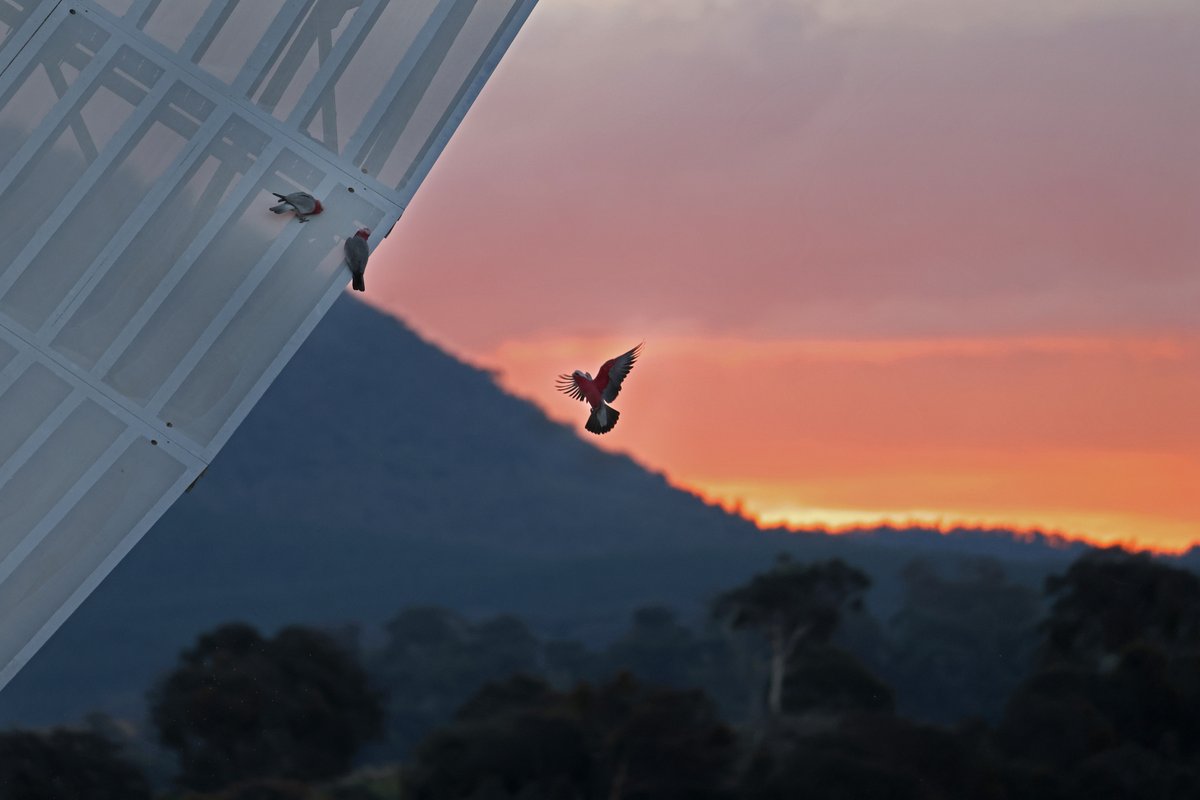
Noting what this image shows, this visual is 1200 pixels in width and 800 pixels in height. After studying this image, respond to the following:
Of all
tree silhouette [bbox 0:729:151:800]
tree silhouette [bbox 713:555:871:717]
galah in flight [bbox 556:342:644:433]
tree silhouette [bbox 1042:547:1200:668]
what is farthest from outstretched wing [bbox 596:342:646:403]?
tree silhouette [bbox 713:555:871:717]

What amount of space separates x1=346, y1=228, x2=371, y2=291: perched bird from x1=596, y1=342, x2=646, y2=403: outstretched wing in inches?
76.1

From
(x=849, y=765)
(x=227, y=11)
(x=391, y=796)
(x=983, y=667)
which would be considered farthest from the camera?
(x=983, y=667)

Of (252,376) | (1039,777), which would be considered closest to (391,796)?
(1039,777)

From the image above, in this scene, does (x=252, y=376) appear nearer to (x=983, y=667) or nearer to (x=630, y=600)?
(x=983, y=667)

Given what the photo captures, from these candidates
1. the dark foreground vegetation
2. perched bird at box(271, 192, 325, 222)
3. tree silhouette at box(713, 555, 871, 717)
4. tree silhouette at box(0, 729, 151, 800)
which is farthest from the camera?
tree silhouette at box(713, 555, 871, 717)

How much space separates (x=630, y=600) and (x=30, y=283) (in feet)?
518

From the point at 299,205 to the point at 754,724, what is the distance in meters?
48.3

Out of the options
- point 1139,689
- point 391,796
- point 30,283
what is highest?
point 1139,689

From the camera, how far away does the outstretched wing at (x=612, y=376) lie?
42.9ft

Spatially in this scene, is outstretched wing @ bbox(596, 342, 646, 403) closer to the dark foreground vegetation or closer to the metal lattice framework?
the metal lattice framework

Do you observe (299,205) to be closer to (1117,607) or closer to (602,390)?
(602,390)

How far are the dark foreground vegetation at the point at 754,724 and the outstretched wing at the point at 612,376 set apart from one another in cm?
3349

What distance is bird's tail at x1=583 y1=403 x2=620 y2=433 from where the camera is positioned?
13.0 meters

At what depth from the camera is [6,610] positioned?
37.0ft
